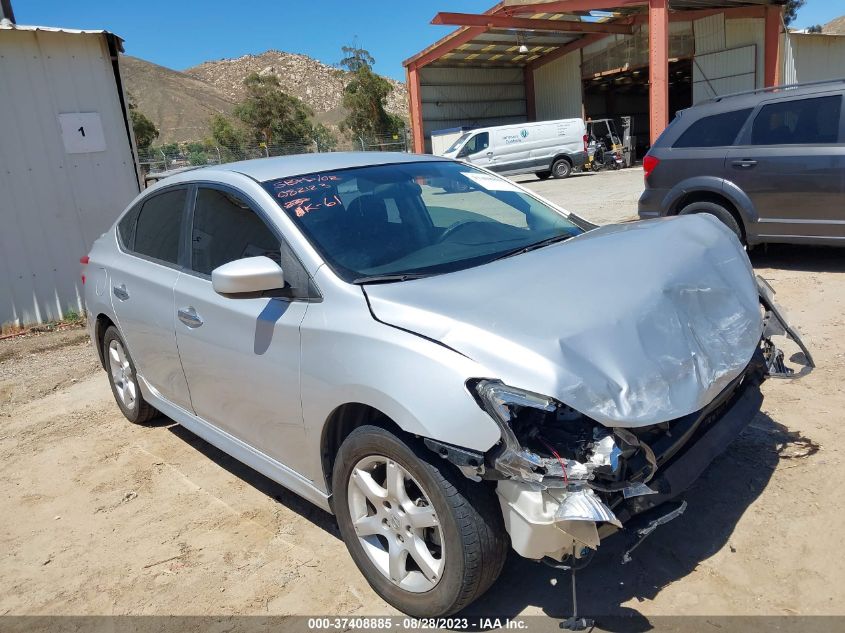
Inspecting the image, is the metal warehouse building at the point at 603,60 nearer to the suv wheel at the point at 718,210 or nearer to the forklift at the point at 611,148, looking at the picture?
the forklift at the point at 611,148

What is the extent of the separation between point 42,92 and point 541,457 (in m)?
7.87

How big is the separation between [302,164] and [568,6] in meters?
21.4

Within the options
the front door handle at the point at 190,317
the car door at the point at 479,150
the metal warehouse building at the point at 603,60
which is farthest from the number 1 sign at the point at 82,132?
the car door at the point at 479,150

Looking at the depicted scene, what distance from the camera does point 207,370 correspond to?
3.43 meters

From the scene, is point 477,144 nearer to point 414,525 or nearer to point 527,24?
point 527,24

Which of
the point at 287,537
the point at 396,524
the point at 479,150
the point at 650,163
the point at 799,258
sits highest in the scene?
the point at 479,150

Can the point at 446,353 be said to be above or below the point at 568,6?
below

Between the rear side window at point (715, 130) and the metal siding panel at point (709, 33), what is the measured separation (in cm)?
2067

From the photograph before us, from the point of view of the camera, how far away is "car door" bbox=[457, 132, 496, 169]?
23516mm

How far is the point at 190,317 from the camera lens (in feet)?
11.5

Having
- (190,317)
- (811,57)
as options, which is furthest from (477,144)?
(190,317)

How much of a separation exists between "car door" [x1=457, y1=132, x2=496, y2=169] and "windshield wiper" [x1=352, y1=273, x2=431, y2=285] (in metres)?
21.1

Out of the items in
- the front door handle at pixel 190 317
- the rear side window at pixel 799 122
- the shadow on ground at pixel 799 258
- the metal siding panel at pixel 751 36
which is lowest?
the shadow on ground at pixel 799 258

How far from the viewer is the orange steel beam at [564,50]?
29.9 m
